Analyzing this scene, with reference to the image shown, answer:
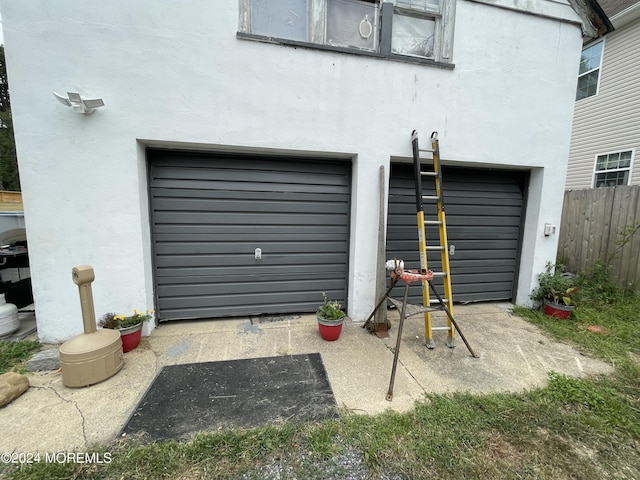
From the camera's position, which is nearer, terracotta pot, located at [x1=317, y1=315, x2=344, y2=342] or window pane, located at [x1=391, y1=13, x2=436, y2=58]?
terracotta pot, located at [x1=317, y1=315, x2=344, y2=342]

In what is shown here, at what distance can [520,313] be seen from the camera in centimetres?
382

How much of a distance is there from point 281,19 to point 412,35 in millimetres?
1679

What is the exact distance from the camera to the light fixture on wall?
2425mm

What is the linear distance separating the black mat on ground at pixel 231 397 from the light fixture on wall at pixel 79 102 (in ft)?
8.57

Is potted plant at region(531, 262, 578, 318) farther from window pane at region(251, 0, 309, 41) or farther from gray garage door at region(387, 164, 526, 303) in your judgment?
window pane at region(251, 0, 309, 41)

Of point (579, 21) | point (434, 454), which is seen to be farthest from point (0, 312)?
point (579, 21)

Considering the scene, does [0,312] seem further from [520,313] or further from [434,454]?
[520,313]

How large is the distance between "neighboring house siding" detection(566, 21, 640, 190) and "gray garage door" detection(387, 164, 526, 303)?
16.7 ft

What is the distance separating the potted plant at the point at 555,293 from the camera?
3645 mm

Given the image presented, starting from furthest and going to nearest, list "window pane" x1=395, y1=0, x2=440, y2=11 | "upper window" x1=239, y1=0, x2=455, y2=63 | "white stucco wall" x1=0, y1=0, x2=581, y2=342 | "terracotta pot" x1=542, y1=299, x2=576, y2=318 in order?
1. "terracotta pot" x1=542, y1=299, x2=576, y2=318
2. "window pane" x1=395, y1=0, x2=440, y2=11
3. "upper window" x1=239, y1=0, x2=455, y2=63
4. "white stucco wall" x1=0, y1=0, x2=581, y2=342

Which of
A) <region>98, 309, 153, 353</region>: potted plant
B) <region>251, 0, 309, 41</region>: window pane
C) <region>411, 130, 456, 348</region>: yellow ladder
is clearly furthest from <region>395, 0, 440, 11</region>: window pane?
<region>98, 309, 153, 353</region>: potted plant

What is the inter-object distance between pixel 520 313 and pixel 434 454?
3.14 m

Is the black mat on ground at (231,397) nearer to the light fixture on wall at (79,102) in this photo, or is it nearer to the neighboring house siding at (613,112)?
the light fixture on wall at (79,102)

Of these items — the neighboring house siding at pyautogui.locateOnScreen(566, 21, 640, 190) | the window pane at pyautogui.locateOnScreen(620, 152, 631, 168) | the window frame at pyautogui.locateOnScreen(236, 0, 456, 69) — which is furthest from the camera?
the window pane at pyautogui.locateOnScreen(620, 152, 631, 168)
